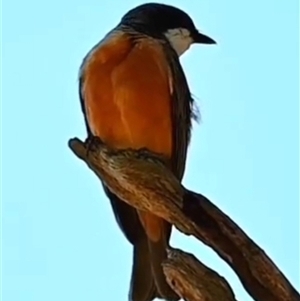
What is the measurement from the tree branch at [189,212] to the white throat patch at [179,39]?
1263 mm

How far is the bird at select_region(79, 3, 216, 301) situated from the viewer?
371 centimetres

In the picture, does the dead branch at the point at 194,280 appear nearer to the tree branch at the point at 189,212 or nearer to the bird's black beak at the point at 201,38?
the tree branch at the point at 189,212

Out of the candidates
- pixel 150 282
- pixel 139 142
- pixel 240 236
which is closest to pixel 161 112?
pixel 139 142

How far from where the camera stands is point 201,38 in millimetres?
4465

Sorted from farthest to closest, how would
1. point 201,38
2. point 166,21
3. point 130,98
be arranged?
point 201,38, point 166,21, point 130,98

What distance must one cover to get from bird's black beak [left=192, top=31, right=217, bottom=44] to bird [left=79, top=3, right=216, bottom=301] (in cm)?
42

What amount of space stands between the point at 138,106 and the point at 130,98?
0.16 feet

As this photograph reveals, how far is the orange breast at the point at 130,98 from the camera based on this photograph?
372cm

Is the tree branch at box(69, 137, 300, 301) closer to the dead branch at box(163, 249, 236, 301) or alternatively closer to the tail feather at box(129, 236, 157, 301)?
the dead branch at box(163, 249, 236, 301)

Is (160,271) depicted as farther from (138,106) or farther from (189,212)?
(189,212)

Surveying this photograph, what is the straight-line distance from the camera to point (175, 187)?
2760 mm

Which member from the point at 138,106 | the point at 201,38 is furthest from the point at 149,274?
the point at 201,38

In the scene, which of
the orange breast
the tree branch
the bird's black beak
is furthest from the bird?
the tree branch

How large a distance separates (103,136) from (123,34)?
0.48 m
